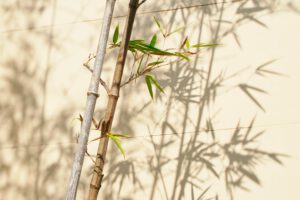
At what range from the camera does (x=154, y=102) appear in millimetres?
2432

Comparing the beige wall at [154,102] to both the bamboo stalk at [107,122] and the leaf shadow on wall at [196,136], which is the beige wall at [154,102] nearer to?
the leaf shadow on wall at [196,136]

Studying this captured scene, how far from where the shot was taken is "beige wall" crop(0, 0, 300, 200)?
208 centimetres

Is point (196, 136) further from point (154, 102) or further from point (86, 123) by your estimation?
point (86, 123)

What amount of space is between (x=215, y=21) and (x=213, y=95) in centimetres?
42

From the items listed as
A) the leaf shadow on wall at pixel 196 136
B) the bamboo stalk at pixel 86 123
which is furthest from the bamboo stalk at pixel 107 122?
the leaf shadow on wall at pixel 196 136

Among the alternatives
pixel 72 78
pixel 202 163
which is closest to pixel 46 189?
pixel 72 78

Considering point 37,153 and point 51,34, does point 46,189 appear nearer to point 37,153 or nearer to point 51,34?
point 37,153

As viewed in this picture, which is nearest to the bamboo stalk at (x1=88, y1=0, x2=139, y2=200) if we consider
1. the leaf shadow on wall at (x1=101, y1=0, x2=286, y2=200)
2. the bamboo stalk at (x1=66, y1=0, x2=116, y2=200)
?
the bamboo stalk at (x1=66, y1=0, x2=116, y2=200)

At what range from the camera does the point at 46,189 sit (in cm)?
281

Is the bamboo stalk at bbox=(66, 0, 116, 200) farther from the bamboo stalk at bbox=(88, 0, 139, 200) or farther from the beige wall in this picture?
the beige wall

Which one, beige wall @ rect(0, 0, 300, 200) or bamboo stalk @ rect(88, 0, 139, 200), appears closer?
bamboo stalk @ rect(88, 0, 139, 200)

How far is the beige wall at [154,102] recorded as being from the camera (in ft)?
6.81

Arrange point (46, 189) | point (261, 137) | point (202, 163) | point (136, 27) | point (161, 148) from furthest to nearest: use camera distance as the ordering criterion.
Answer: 1. point (46, 189)
2. point (136, 27)
3. point (161, 148)
4. point (202, 163)
5. point (261, 137)

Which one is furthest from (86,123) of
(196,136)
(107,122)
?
(196,136)
